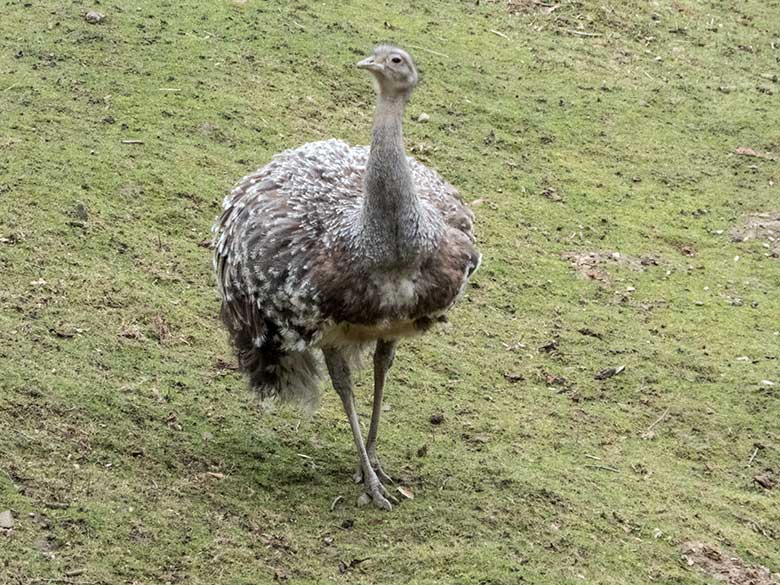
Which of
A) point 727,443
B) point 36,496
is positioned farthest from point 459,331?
point 36,496

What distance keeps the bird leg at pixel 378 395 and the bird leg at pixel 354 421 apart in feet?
0.42

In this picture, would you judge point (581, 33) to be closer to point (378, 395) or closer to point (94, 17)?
point (94, 17)

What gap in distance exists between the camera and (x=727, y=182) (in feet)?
35.2

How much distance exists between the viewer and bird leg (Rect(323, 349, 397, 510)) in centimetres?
656

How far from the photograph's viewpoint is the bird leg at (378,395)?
22.1 ft

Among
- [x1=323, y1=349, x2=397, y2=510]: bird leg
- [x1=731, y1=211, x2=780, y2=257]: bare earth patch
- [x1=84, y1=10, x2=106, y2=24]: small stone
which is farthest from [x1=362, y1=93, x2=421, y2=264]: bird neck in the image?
[x1=84, y1=10, x2=106, y2=24]: small stone

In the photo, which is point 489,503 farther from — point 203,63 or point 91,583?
point 203,63

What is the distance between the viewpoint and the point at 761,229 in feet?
33.1

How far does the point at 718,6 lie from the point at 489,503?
8907 millimetres

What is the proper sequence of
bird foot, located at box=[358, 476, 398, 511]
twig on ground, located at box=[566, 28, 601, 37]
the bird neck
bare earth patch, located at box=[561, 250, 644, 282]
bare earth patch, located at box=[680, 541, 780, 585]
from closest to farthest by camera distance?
the bird neck < bare earth patch, located at box=[680, 541, 780, 585] < bird foot, located at box=[358, 476, 398, 511] < bare earth patch, located at box=[561, 250, 644, 282] < twig on ground, located at box=[566, 28, 601, 37]

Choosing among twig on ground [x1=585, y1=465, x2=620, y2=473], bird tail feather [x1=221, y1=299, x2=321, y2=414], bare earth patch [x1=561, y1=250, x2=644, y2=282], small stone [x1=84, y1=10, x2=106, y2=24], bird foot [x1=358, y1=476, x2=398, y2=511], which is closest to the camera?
bird foot [x1=358, y1=476, x2=398, y2=511]

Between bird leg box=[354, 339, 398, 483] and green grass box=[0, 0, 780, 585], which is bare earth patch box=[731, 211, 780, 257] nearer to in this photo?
green grass box=[0, 0, 780, 585]

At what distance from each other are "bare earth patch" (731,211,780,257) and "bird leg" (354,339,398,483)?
13.7ft

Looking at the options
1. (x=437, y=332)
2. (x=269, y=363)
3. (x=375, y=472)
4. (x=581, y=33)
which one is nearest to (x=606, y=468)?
(x=375, y=472)
